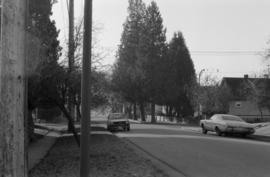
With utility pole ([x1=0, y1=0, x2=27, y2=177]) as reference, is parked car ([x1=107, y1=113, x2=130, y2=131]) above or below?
below

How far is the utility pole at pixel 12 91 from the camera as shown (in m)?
4.47

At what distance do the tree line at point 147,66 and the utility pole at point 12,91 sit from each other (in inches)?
2192

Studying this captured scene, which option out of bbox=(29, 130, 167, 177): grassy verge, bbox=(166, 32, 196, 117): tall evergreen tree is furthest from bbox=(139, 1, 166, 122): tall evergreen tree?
bbox=(29, 130, 167, 177): grassy verge

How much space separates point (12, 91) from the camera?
14.9ft

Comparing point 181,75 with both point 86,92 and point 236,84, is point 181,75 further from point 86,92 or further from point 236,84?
point 86,92

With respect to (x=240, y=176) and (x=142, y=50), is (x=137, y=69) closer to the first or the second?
(x=142, y=50)

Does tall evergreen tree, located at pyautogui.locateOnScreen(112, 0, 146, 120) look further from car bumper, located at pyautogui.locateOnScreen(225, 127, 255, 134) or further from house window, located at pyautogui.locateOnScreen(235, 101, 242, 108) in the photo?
car bumper, located at pyautogui.locateOnScreen(225, 127, 255, 134)

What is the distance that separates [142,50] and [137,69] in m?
2.74

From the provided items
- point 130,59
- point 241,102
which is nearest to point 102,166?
point 130,59

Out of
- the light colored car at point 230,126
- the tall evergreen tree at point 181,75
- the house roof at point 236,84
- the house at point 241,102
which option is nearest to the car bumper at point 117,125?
the light colored car at point 230,126

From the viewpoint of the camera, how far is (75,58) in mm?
18875

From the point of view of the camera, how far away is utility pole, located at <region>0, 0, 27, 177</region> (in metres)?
4.47

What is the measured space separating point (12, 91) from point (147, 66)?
56.3 m

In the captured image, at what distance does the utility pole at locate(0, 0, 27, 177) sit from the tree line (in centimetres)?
5567
